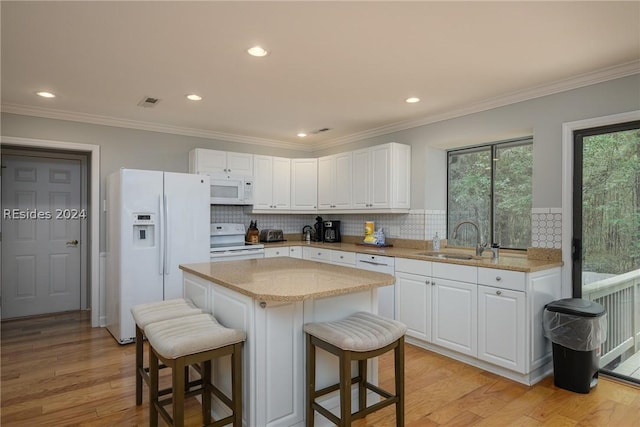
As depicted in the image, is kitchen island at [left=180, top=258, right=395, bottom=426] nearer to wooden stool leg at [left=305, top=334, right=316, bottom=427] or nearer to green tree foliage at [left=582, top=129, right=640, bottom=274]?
wooden stool leg at [left=305, top=334, right=316, bottom=427]

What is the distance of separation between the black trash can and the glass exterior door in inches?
9.7

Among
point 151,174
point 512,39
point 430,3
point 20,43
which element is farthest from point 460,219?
point 20,43

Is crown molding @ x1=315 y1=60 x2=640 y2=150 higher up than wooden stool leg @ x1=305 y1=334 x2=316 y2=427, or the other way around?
crown molding @ x1=315 y1=60 x2=640 y2=150

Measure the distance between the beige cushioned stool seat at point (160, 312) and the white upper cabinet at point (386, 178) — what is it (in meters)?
2.56

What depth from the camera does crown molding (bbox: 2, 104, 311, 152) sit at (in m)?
3.83

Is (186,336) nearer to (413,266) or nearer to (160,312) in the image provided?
(160,312)

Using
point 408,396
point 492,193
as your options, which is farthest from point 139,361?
point 492,193

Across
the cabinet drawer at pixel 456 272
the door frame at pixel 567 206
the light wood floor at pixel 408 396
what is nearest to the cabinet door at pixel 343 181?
the cabinet drawer at pixel 456 272

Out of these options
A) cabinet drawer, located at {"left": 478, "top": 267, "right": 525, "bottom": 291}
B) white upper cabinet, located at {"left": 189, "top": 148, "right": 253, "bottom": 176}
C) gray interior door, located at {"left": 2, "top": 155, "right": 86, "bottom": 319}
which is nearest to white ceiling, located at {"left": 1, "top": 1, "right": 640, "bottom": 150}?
white upper cabinet, located at {"left": 189, "top": 148, "right": 253, "bottom": 176}

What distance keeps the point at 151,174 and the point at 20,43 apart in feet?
4.95

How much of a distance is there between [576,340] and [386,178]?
92.3 inches

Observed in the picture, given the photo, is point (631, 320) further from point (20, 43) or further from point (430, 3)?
point (20, 43)

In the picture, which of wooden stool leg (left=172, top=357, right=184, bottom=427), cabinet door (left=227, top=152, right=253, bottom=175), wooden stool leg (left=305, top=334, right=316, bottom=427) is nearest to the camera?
wooden stool leg (left=172, top=357, right=184, bottom=427)

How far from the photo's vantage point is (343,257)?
14.5 ft
